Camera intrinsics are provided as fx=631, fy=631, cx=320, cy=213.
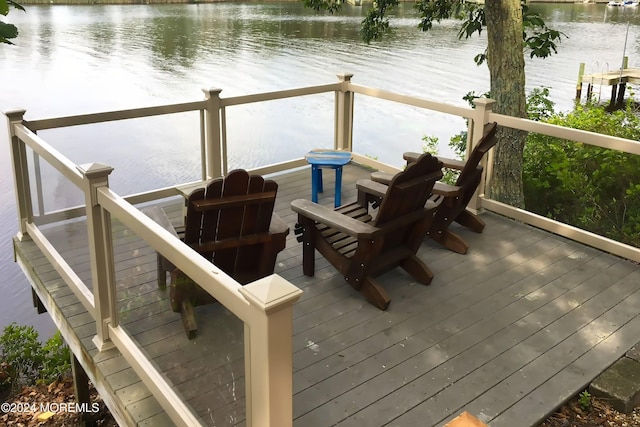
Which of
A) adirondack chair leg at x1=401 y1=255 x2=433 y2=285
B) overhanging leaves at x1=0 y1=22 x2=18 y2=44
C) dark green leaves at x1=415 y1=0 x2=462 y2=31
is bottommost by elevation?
adirondack chair leg at x1=401 y1=255 x2=433 y2=285

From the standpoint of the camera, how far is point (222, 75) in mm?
17828

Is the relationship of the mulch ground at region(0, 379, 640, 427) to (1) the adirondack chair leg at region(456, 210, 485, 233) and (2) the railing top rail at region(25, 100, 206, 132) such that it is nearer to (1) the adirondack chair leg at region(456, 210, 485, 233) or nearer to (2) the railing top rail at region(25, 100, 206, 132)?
(1) the adirondack chair leg at region(456, 210, 485, 233)

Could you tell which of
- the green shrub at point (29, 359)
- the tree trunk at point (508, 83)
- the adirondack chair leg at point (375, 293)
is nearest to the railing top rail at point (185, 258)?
the adirondack chair leg at point (375, 293)

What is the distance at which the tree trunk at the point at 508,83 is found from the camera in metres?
6.61

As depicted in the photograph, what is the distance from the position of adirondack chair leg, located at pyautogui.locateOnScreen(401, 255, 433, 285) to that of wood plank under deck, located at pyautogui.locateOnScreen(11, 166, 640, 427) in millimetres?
81

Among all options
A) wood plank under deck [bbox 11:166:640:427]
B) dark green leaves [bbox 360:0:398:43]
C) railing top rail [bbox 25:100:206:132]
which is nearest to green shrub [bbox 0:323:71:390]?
wood plank under deck [bbox 11:166:640:427]

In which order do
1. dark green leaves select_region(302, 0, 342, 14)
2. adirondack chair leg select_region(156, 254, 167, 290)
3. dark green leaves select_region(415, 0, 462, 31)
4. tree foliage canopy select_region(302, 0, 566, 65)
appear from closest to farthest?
1. adirondack chair leg select_region(156, 254, 167, 290)
2. tree foliage canopy select_region(302, 0, 566, 65)
3. dark green leaves select_region(302, 0, 342, 14)
4. dark green leaves select_region(415, 0, 462, 31)

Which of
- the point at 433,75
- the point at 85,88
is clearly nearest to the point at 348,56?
the point at 433,75

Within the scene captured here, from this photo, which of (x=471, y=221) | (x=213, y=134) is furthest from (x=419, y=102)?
(x=213, y=134)

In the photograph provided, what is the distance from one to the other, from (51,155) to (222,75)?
14.4 meters

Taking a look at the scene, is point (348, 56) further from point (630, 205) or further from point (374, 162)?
point (630, 205)

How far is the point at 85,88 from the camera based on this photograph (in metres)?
17.5

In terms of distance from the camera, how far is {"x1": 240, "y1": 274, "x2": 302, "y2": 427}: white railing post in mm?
2010

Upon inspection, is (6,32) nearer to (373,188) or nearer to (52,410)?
(373,188)
